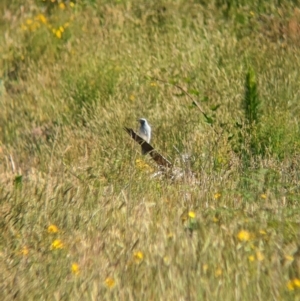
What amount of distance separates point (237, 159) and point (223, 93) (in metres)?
1.56

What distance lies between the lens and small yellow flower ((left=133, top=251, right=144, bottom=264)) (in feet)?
14.1

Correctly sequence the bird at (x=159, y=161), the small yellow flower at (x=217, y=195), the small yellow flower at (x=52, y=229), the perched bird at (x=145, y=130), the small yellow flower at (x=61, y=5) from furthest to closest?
the small yellow flower at (x=61, y=5)
the perched bird at (x=145, y=130)
the bird at (x=159, y=161)
the small yellow flower at (x=217, y=195)
the small yellow flower at (x=52, y=229)

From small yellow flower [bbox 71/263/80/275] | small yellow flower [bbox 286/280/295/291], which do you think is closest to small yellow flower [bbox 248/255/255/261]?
small yellow flower [bbox 286/280/295/291]

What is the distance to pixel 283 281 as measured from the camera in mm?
4055

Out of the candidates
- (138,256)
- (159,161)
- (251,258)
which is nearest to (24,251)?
(138,256)

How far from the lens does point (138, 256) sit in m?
4.34

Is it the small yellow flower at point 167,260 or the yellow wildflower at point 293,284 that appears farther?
the small yellow flower at point 167,260

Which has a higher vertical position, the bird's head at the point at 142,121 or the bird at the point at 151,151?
the bird at the point at 151,151

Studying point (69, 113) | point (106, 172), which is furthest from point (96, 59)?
point (106, 172)

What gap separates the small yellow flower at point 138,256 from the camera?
14.1 ft

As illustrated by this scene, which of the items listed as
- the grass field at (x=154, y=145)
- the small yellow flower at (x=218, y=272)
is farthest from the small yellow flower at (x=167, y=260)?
the small yellow flower at (x=218, y=272)

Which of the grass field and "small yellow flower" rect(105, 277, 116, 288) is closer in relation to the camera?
"small yellow flower" rect(105, 277, 116, 288)

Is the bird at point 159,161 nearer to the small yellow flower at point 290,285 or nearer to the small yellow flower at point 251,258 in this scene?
the small yellow flower at point 251,258

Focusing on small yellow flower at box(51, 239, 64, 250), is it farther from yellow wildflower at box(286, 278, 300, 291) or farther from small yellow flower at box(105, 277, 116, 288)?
yellow wildflower at box(286, 278, 300, 291)
